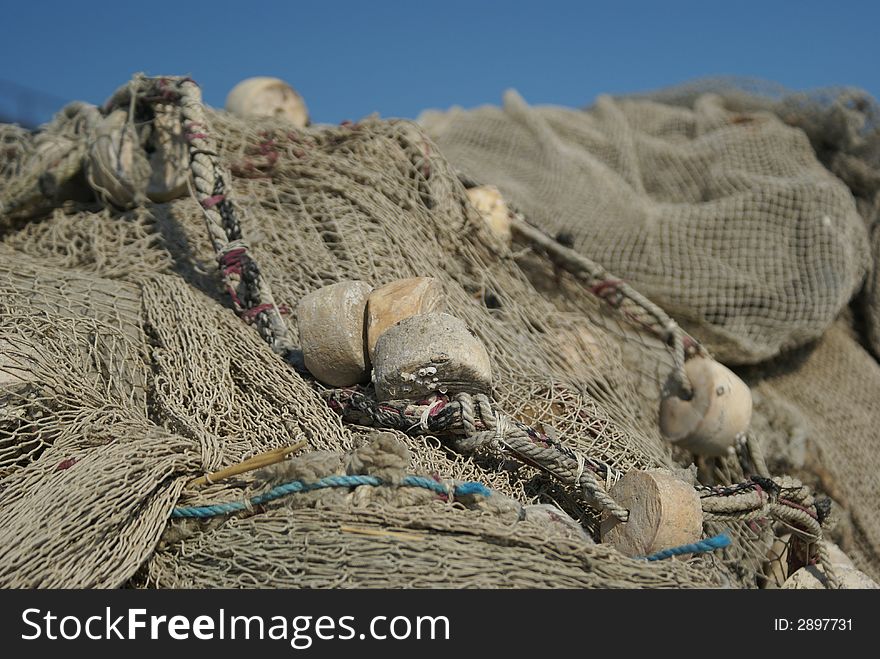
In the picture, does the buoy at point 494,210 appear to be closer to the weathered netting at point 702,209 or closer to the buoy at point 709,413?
the weathered netting at point 702,209

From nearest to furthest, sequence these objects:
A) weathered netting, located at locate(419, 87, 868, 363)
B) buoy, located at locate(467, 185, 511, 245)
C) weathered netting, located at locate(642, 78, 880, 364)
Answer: buoy, located at locate(467, 185, 511, 245) → weathered netting, located at locate(419, 87, 868, 363) → weathered netting, located at locate(642, 78, 880, 364)

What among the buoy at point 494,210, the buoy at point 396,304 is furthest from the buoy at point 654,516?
the buoy at point 494,210

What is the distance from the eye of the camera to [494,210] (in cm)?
353

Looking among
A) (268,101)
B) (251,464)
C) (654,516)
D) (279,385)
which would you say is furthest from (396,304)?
(268,101)

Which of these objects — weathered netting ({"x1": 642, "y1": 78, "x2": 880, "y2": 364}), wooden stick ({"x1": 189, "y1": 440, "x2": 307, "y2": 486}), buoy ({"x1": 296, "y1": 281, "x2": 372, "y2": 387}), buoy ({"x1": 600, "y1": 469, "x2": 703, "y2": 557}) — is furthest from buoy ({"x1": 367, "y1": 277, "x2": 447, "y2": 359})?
weathered netting ({"x1": 642, "y1": 78, "x2": 880, "y2": 364})

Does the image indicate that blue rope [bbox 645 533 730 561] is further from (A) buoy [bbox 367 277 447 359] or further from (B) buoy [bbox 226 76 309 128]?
(B) buoy [bbox 226 76 309 128]

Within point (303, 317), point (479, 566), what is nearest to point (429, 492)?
point (479, 566)

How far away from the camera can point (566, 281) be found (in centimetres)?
361

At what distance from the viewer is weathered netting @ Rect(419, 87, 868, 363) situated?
3803mm

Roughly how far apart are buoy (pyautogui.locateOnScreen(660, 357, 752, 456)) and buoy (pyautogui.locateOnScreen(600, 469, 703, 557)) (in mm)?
880

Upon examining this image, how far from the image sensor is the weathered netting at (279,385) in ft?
6.08

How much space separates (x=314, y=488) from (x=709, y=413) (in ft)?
5.06

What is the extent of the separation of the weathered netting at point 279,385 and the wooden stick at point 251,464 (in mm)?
27
